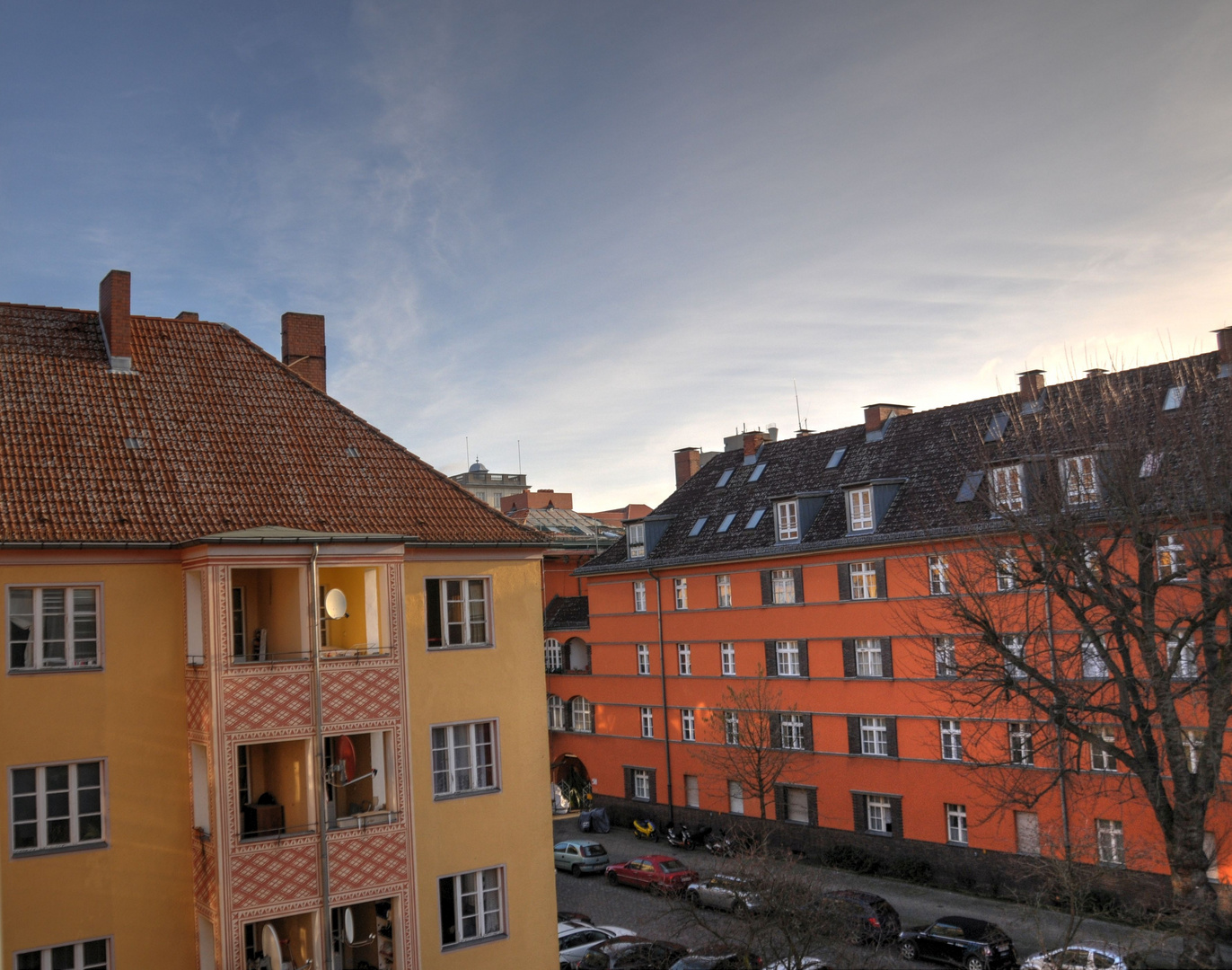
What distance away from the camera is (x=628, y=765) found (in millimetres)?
46969

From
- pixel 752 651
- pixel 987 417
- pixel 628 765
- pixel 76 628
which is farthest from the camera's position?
pixel 628 765

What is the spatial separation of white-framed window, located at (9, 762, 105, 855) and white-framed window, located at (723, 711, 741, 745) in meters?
26.2

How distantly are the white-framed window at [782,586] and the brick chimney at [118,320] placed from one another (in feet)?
83.3

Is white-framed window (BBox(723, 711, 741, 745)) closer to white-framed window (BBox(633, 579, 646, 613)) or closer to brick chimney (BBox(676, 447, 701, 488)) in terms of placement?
white-framed window (BBox(633, 579, 646, 613))

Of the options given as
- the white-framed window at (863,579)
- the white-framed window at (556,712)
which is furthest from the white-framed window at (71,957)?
the white-framed window at (556,712)

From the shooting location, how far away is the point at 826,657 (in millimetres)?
38406

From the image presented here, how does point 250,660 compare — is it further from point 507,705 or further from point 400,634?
point 507,705

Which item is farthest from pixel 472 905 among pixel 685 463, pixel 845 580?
pixel 685 463

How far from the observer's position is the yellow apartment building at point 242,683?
17.8 metres

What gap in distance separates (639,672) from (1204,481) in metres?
29.3

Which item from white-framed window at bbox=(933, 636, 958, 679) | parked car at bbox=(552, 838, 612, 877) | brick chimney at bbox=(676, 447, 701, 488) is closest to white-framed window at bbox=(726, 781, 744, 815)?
parked car at bbox=(552, 838, 612, 877)

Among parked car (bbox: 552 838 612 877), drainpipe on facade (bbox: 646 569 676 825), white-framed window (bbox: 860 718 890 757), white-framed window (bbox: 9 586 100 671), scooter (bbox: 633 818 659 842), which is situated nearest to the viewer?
white-framed window (bbox: 9 586 100 671)

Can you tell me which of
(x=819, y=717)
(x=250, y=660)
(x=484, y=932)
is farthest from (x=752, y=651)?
(x=250, y=660)

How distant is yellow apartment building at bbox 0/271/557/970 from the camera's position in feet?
58.4
